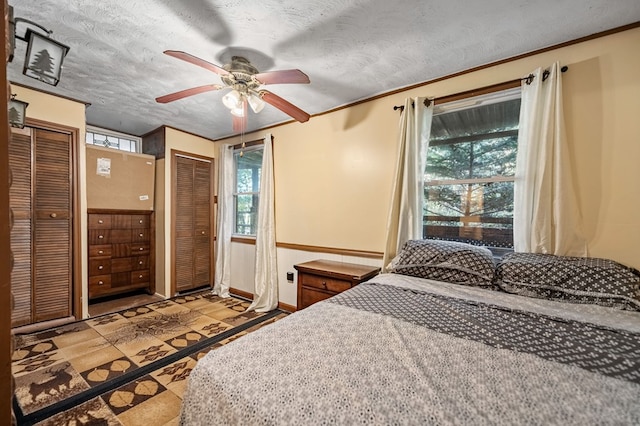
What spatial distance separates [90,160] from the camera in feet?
10.2

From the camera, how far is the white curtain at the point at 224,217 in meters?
3.89

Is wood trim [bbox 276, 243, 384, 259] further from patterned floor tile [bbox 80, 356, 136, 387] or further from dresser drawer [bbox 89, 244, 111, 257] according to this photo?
dresser drawer [bbox 89, 244, 111, 257]

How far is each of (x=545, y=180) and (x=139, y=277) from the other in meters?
4.64

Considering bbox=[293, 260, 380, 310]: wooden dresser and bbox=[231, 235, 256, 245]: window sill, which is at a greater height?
bbox=[231, 235, 256, 245]: window sill

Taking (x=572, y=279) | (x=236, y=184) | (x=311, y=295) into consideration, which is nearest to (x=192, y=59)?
(x=311, y=295)

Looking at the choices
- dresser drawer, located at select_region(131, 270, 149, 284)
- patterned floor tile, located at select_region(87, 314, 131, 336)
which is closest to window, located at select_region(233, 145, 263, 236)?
dresser drawer, located at select_region(131, 270, 149, 284)

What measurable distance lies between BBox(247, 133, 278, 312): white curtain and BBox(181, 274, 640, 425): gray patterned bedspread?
212 cm

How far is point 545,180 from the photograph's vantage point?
5.72 feet

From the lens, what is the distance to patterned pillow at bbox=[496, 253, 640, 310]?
1359 mm

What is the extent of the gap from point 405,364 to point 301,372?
332mm

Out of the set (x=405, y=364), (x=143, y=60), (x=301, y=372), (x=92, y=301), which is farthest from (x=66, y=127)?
(x=405, y=364)

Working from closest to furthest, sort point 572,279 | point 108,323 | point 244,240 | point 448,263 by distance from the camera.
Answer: point 572,279, point 448,263, point 108,323, point 244,240

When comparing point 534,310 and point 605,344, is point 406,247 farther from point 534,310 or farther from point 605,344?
point 605,344

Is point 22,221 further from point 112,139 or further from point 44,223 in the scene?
point 112,139
